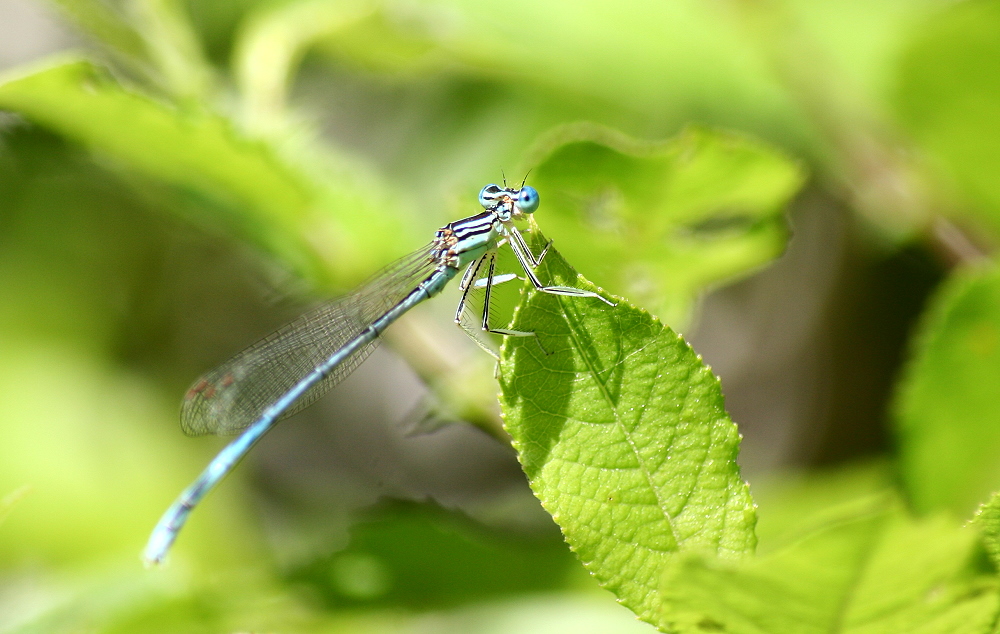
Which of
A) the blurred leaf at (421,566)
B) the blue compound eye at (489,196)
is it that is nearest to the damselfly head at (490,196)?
the blue compound eye at (489,196)

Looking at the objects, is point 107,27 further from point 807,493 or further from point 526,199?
point 807,493

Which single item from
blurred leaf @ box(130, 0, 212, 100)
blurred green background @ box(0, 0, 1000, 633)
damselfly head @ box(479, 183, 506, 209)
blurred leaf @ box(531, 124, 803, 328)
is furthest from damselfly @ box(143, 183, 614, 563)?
blurred leaf @ box(130, 0, 212, 100)

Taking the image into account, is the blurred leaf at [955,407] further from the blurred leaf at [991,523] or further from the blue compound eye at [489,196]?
the blue compound eye at [489,196]

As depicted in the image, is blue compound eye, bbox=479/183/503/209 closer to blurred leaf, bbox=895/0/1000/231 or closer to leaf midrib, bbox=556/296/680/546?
blurred leaf, bbox=895/0/1000/231

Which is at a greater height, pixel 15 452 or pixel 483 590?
pixel 15 452

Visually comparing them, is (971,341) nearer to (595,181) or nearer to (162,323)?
(595,181)

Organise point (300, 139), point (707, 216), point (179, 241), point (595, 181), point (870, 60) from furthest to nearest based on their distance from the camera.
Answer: point (179, 241) < point (870, 60) < point (300, 139) < point (707, 216) < point (595, 181)

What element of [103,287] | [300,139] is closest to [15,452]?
[103,287]
